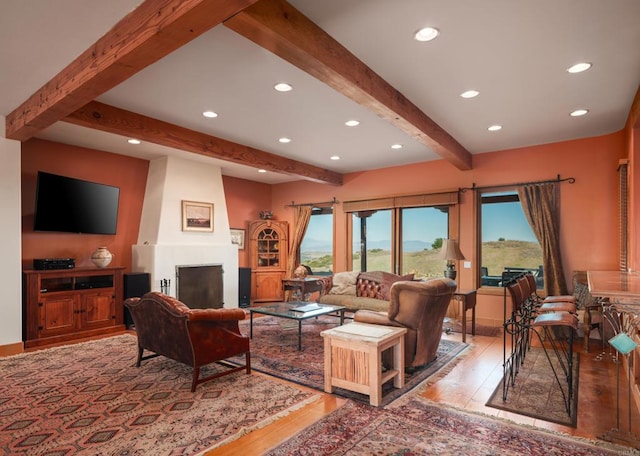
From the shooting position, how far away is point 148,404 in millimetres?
3006

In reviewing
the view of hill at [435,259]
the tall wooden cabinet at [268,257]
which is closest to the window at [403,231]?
the view of hill at [435,259]

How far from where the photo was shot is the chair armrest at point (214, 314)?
323 cm

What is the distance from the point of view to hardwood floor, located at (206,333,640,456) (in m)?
2.53

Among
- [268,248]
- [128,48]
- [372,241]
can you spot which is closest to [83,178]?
[268,248]

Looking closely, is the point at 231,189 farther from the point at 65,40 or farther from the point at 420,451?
the point at 420,451

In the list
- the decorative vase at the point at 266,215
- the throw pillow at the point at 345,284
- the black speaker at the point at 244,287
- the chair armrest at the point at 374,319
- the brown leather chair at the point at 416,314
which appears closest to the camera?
the brown leather chair at the point at 416,314

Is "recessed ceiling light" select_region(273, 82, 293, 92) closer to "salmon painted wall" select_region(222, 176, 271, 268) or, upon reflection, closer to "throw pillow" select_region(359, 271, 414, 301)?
"throw pillow" select_region(359, 271, 414, 301)

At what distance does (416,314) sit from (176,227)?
4643mm

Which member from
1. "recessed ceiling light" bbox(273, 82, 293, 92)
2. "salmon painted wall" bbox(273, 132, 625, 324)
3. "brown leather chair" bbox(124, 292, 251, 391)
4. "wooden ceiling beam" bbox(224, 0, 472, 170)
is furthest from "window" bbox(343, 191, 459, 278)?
"brown leather chair" bbox(124, 292, 251, 391)

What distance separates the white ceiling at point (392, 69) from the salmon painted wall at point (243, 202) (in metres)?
3.16

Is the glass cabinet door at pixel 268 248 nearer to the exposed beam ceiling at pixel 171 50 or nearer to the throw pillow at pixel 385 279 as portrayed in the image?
the throw pillow at pixel 385 279

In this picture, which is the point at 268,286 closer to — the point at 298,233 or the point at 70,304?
the point at 298,233

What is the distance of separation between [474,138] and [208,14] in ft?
14.3

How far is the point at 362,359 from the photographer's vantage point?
3090 mm
